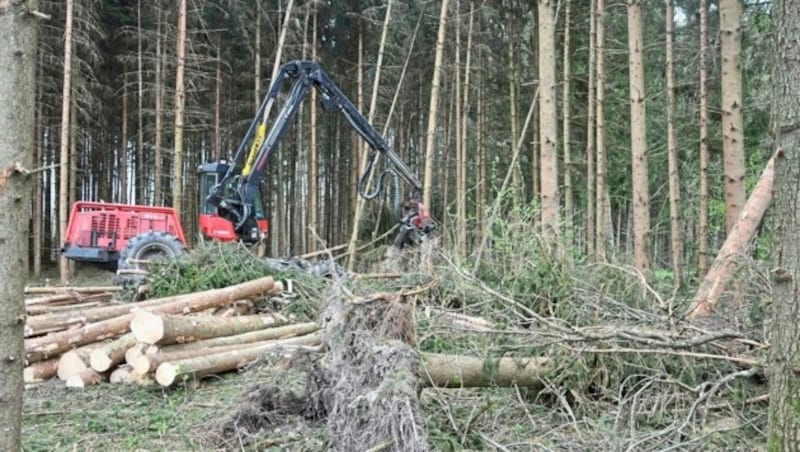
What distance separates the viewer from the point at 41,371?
5207 mm

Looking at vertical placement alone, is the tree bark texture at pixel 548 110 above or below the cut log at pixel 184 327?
above

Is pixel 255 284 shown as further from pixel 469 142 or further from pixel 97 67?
pixel 97 67

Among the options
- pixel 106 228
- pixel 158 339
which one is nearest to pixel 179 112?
pixel 106 228

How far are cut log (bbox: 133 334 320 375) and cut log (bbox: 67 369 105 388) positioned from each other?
1.46 feet

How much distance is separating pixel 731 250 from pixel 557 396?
2.31m

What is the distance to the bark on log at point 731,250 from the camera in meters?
4.72

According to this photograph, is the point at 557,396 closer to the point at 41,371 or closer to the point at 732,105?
the point at 41,371

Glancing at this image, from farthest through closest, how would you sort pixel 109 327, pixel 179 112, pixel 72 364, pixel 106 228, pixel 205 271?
pixel 179 112, pixel 106 228, pixel 205 271, pixel 109 327, pixel 72 364

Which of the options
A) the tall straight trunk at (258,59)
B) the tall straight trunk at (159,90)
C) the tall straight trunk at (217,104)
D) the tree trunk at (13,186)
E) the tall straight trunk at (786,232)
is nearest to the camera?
the tree trunk at (13,186)

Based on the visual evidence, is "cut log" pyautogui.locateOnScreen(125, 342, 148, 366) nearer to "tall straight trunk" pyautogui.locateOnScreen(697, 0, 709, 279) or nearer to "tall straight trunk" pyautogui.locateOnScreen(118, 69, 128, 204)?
"tall straight trunk" pyautogui.locateOnScreen(697, 0, 709, 279)

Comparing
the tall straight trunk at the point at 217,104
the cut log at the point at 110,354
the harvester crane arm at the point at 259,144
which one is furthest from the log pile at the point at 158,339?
the tall straight trunk at the point at 217,104

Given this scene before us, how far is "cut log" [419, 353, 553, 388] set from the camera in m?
3.60

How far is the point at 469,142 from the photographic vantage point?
1739 centimetres

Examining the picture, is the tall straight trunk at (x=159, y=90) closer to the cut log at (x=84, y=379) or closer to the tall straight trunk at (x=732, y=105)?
the cut log at (x=84, y=379)
